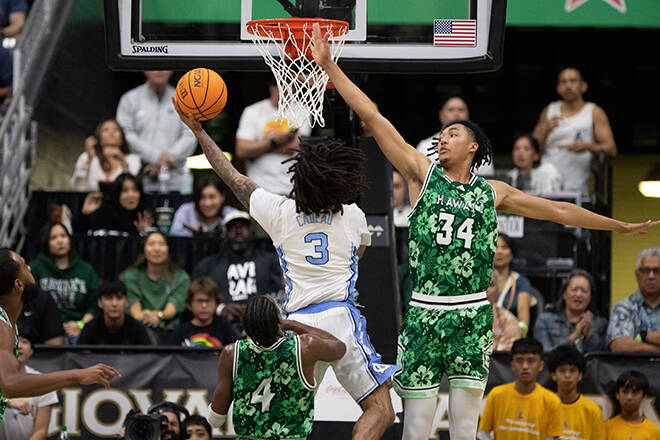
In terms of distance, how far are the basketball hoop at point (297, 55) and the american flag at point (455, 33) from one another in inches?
27.9

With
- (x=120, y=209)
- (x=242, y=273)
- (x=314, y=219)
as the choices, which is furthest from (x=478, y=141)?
(x=120, y=209)

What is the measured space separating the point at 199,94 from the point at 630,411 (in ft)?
14.7

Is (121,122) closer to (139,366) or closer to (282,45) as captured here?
(139,366)

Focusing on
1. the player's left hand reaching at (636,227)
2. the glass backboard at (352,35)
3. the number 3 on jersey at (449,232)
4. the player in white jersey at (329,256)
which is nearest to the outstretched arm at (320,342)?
the player in white jersey at (329,256)

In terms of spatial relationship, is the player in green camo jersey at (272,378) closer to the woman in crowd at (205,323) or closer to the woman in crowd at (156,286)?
the woman in crowd at (205,323)

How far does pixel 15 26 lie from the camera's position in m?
14.1

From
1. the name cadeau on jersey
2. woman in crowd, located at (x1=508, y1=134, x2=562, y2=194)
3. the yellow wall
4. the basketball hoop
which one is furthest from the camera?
the yellow wall

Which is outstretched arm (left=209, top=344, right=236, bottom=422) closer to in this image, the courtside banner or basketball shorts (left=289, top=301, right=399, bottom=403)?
basketball shorts (left=289, top=301, right=399, bottom=403)

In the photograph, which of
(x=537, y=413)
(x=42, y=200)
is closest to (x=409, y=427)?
(x=537, y=413)

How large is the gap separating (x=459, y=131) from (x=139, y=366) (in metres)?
3.93

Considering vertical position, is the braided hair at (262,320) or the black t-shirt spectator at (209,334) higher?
the braided hair at (262,320)

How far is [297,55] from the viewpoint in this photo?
26.9 ft

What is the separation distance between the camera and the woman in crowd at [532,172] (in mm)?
12211

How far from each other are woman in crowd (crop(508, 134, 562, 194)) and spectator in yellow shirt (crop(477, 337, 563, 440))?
2.98 metres
